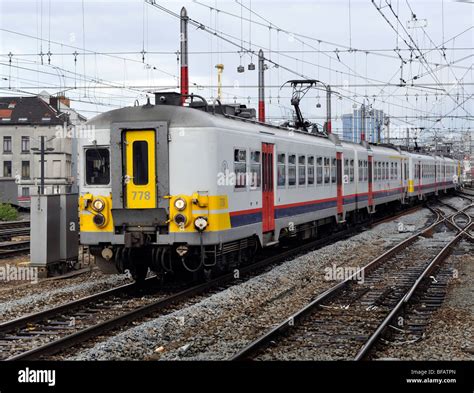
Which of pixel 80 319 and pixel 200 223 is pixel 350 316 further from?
pixel 80 319

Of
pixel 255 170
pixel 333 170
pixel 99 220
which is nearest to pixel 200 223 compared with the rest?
pixel 99 220

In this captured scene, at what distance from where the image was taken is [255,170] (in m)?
15.8

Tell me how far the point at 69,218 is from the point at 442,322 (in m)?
8.69

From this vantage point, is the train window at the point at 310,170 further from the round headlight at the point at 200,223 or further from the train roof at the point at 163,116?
the round headlight at the point at 200,223

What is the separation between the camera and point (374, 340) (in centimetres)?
957

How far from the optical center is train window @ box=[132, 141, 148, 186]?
1343cm

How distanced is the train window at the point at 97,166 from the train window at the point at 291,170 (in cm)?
592

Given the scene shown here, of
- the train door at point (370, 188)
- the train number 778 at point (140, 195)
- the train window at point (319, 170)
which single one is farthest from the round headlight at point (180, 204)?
the train door at point (370, 188)

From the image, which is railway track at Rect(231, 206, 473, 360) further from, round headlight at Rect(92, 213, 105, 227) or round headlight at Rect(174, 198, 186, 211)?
round headlight at Rect(92, 213, 105, 227)

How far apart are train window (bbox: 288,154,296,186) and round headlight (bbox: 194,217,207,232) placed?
18.5ft

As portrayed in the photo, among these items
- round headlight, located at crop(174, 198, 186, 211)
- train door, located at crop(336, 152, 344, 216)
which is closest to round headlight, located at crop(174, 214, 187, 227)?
round headlight, located at crop(174, 198, 186, 211)

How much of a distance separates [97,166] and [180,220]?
6.42 ft
